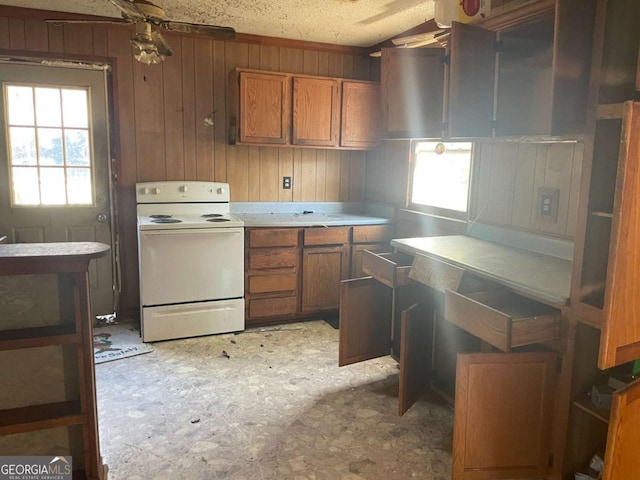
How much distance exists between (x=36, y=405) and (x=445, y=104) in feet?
7.40

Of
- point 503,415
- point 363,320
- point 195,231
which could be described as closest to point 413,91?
point 363,320

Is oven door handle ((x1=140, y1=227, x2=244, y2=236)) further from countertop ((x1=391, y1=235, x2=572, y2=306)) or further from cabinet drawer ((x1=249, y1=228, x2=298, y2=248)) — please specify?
countertop ((x1=391, y1=235, x2=572, y2=306))

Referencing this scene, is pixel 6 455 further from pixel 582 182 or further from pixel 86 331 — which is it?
pixel 582 182

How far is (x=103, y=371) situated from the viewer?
2.99 metres

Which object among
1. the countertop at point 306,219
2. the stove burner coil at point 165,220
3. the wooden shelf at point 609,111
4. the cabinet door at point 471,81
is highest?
the cabinet door at point 471,81

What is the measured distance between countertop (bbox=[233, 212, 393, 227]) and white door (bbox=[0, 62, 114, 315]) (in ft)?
3.77

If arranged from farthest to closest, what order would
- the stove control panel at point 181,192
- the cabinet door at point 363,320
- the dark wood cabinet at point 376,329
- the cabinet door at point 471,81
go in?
1. the stove control panel at point 181,192
2. the cabinet door at point 363,320
3. the dark wood cabinet at point 376,329
4. the cabinet door at point 471,81

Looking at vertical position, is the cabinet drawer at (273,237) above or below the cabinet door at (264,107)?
below

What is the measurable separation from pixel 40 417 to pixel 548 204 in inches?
98.4

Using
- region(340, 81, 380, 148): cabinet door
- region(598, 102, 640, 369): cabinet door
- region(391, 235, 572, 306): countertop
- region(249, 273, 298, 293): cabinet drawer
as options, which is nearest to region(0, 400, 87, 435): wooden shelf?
region(391, 235, 572, 306): countertop

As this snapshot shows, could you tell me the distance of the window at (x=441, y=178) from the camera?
11.0 ft

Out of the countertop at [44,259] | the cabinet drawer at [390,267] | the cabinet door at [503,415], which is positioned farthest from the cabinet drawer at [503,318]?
the countertop at [44,259]

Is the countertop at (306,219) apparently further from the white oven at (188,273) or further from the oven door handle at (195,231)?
the white oven at (188,273)

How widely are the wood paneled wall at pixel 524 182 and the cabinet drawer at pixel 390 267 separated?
59 cm
